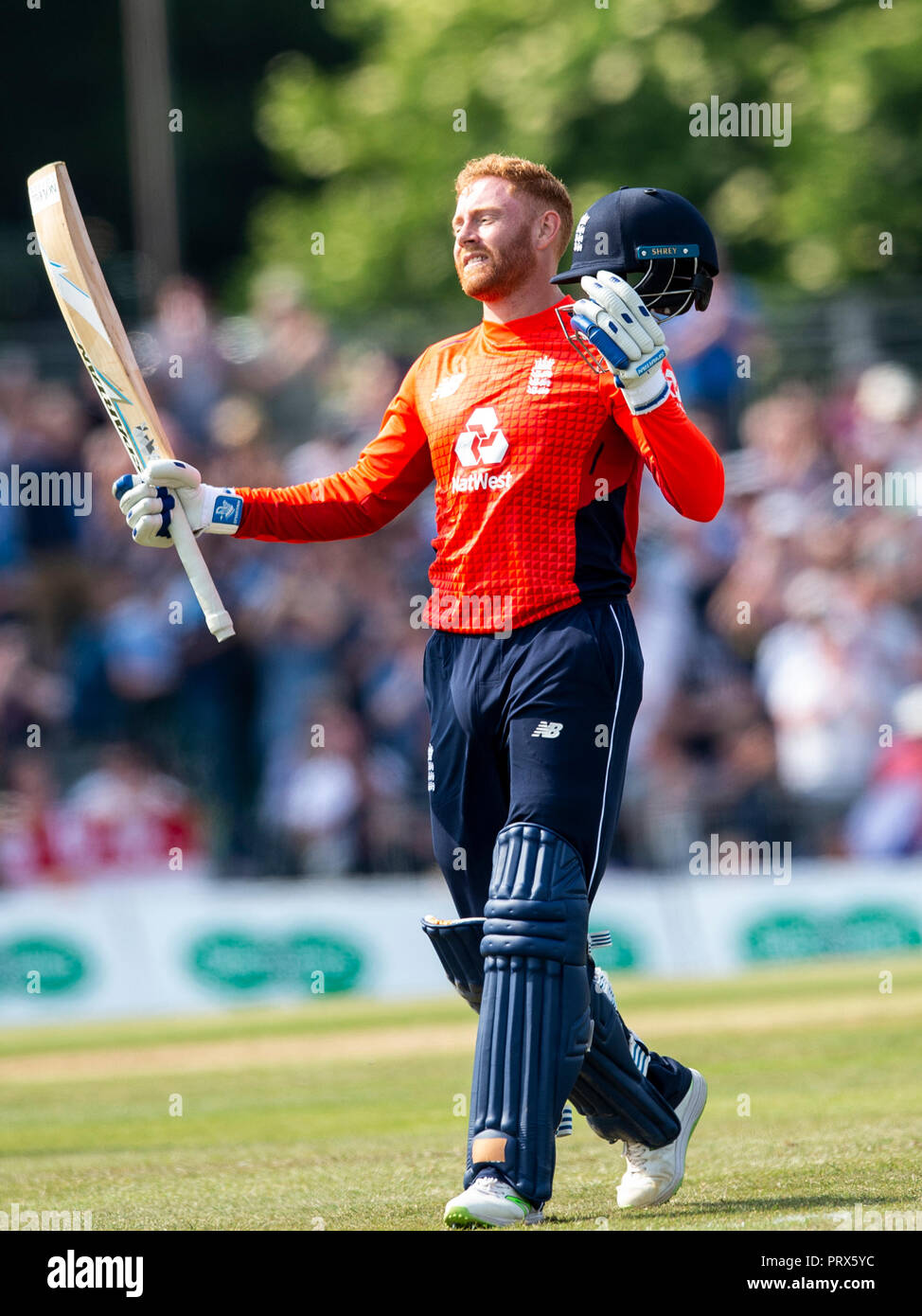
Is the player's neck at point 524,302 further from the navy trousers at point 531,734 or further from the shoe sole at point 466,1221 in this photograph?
the shoe sole at point 466,1221

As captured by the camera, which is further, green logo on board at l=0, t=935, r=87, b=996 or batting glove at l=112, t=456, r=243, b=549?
green logo on board at l=0, t=935, r=87, b=996

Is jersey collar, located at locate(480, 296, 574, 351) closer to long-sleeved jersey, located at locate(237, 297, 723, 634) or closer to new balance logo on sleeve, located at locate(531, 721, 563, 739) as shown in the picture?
long-sleeved jersey, located at locate(237, 297, 723, 634)

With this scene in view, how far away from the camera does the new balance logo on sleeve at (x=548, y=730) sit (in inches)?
224

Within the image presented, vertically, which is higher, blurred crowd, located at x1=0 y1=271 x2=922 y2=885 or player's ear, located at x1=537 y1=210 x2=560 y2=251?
blurred crowd, located at x1=0 y1=271 x2=922 y2=885

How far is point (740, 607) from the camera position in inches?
595

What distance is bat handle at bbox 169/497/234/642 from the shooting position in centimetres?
611

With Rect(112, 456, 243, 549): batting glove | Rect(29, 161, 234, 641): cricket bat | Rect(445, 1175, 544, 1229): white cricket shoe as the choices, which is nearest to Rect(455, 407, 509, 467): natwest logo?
Rect(112, 456, 243, 549): batting glove

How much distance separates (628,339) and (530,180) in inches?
34.4

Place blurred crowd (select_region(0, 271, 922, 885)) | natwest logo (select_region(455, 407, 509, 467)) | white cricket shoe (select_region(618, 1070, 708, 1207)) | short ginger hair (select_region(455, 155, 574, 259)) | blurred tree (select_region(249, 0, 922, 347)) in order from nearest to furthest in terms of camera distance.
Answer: natwest logo (select_region(455, 407, 509, 467)), white cricket shoe (select_region(618, 1070, 708, 1207)), short ginger hair (select_region(455, 155, 574, 259)), blurred crowd (select_region(0, 271, 922, 885)), blurred tree (select_region(249, 0, 922, 347))

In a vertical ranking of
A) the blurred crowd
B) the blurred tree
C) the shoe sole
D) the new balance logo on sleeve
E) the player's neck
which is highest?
the blurred tree

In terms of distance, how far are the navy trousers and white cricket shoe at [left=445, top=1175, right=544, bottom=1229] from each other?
857mm

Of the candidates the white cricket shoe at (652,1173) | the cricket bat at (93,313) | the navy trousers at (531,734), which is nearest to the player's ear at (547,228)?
the navy trousers at (531,734)

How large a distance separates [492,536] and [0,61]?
97.0 feet

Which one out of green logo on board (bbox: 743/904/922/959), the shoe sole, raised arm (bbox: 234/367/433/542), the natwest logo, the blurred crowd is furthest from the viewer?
the blurred crowd
